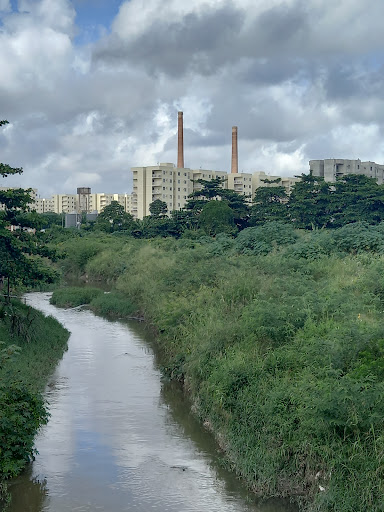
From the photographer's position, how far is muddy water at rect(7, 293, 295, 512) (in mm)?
13672

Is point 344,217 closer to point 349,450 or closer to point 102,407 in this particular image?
point 102,407

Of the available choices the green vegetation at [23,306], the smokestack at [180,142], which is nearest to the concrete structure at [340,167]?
the smokestack at [180,142]

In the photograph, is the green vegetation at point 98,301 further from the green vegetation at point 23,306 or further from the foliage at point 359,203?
the foliage at point 359,203

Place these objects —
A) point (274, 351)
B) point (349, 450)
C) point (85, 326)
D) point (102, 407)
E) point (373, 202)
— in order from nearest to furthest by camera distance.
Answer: point (349, 450) < point (274, 351) < point (102, 407) < point (85, 326) < point (373, 202)

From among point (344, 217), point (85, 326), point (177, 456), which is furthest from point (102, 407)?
point (344, 217)

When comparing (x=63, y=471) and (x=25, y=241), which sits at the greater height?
(x=25, y=241)

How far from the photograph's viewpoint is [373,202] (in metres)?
60.0

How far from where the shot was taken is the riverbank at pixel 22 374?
14023 millimetres

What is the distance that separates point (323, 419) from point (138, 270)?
3266 centimetres

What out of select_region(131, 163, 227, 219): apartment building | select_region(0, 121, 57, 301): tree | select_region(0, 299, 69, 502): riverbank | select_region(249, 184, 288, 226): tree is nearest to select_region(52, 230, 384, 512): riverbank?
select_region(0, 299, 69, 502): riverbank

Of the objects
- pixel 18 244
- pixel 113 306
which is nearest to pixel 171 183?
pixel 113 306

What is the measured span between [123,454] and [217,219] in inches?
1907

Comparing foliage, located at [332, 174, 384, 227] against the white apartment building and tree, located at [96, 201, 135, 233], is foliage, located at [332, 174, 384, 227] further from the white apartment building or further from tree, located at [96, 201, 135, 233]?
the white apartment building

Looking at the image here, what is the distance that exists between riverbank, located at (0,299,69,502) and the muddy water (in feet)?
2.08
